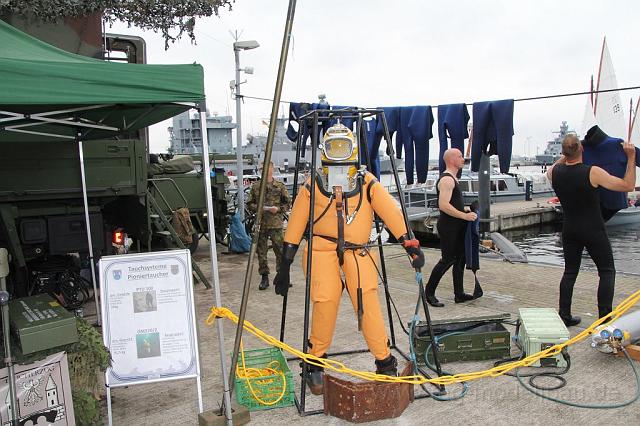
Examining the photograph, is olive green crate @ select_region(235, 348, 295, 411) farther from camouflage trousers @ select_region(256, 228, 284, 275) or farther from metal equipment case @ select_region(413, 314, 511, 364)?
camouflage trousers @ select_region(256, 228, 284, 275)

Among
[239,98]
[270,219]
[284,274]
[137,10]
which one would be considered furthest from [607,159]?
[239,98]

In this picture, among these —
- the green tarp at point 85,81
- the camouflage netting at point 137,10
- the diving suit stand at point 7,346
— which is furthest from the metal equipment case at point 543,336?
the camouflage netting at point 137,10

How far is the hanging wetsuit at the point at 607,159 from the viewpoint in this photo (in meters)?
4.85

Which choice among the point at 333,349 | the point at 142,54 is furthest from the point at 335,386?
the point at 142,54

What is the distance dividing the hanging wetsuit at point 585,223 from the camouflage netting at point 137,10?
6.02 metres

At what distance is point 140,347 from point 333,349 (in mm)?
1898

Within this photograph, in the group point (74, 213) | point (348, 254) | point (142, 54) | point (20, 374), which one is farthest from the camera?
point (142, 54)

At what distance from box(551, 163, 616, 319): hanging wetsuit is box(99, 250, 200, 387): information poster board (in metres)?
3.56

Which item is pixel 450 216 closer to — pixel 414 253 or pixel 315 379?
pixel 414 253

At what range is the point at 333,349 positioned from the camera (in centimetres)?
470

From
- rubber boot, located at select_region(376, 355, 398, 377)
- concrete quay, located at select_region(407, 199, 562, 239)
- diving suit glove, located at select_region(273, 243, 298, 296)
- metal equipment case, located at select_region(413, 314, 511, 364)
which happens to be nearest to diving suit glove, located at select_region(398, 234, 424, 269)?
rubber boot, located at select_region(376, 355, 398, 377)

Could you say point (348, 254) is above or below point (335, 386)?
→ above

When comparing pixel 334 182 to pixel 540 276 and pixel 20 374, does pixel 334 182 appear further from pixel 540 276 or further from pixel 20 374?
A: pixel 540 276

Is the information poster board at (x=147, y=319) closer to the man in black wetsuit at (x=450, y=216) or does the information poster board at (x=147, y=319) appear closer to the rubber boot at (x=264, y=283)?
the man in black wetsuit at (x=450, y=216)
